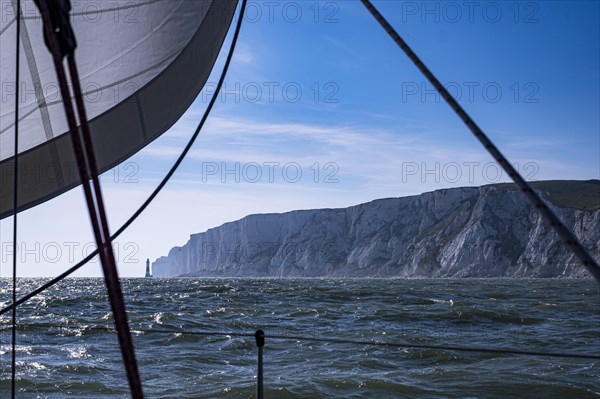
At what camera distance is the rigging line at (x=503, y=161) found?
208 centimetres

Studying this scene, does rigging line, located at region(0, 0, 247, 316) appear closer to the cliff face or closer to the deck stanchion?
the deck stanchion

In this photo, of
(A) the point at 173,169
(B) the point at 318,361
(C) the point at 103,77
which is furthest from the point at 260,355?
(B) the point at 318,361

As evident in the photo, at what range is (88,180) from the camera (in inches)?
72.9

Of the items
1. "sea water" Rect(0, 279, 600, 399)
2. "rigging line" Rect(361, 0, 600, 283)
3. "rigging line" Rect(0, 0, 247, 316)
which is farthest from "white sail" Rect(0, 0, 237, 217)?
"sea water" Rect(0, 279, 600, 399)

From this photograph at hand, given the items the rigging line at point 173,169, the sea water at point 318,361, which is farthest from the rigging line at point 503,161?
the sea water at point 318,361

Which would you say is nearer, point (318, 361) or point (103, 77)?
point (103, 77)

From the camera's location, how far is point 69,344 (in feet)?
51.7

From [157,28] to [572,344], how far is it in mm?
15187

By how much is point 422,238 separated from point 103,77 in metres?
140

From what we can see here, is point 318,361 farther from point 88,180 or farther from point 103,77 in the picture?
point 88,180

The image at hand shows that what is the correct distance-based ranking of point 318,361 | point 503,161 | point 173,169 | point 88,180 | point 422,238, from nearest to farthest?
point 88,180, point 503,161, point 173,169, point 318,361, point 422,238

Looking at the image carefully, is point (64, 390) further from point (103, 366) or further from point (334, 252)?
point (334, 252)

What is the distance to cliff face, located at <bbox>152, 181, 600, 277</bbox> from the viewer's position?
11638cm

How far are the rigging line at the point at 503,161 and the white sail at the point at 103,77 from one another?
139 cm
